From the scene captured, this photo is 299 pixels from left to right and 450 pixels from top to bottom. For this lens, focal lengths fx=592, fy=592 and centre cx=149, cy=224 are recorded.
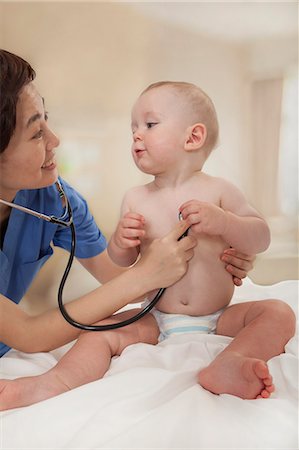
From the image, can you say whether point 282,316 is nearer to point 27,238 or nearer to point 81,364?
point 81,364

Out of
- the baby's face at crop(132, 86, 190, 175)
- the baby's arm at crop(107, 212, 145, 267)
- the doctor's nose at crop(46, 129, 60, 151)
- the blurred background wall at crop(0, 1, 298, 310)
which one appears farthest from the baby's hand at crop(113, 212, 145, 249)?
the blurred background wall at crop(0, 1, 298, 310)

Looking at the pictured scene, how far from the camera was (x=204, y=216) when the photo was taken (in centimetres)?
109

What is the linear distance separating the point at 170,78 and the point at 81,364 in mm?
912

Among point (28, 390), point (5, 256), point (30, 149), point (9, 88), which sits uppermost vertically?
point (9, 88)

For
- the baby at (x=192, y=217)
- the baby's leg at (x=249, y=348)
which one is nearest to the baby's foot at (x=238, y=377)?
the baby's leg at (x=249, y=348)

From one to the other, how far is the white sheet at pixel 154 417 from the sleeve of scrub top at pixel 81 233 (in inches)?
23.3

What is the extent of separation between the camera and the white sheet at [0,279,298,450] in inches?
32.0

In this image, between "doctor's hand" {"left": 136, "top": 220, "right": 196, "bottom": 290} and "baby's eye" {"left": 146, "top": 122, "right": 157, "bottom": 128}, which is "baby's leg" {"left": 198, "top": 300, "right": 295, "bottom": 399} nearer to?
"doctor's hand" {"left": 136, "top": 220, "right": 196, "bottom": 290}

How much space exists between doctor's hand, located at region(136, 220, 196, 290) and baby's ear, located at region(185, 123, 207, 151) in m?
0.16

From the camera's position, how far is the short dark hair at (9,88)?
43.4 inches

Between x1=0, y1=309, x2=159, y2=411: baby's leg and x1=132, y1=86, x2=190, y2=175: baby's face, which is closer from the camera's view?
x1=0, y1=309, x2=159, y2=411: baby's leg

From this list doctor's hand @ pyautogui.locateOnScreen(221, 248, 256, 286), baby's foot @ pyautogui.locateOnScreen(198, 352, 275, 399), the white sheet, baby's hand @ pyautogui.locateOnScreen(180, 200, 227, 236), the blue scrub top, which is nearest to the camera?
the white sheet

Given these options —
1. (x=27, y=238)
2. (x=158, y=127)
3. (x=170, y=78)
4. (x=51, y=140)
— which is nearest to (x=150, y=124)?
(x=158, y=127)

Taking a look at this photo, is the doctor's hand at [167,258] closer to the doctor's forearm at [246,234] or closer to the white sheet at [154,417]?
the doctor's forearm at [246,234]
